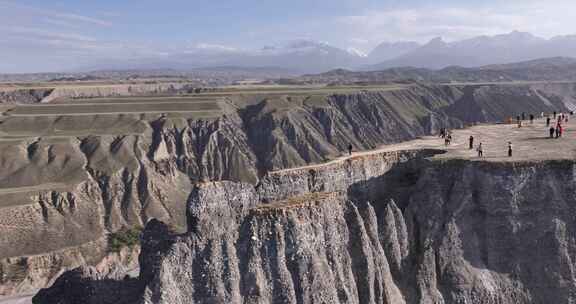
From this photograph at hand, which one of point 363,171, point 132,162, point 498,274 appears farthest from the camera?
point 132,162

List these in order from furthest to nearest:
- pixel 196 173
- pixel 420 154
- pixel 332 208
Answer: pixel 196 173, pixel 420 154, pixel 332 208

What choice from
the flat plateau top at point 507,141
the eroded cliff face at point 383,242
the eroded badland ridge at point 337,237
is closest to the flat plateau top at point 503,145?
the flat plateau top at point 507,141

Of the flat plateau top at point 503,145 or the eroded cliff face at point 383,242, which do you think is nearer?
the eroded cliff face at point 383,242

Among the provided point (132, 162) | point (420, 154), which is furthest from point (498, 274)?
point (132, 162)

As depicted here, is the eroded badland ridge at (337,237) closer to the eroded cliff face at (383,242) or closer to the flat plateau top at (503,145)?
the eroded cliff face at (383,242)

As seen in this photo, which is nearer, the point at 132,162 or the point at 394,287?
the point at 394,287

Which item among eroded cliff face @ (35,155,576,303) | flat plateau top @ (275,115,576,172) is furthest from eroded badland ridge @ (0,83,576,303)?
flat plateau top @ (275,115,576,172)

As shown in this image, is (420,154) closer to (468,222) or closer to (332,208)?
(468,222)

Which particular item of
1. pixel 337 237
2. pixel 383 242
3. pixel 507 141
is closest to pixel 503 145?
pixel 507 141

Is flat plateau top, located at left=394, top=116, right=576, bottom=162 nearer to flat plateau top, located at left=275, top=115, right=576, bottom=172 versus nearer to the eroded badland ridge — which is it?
flat plateau top, located at left=275, top=115, right=576, bottom=172
